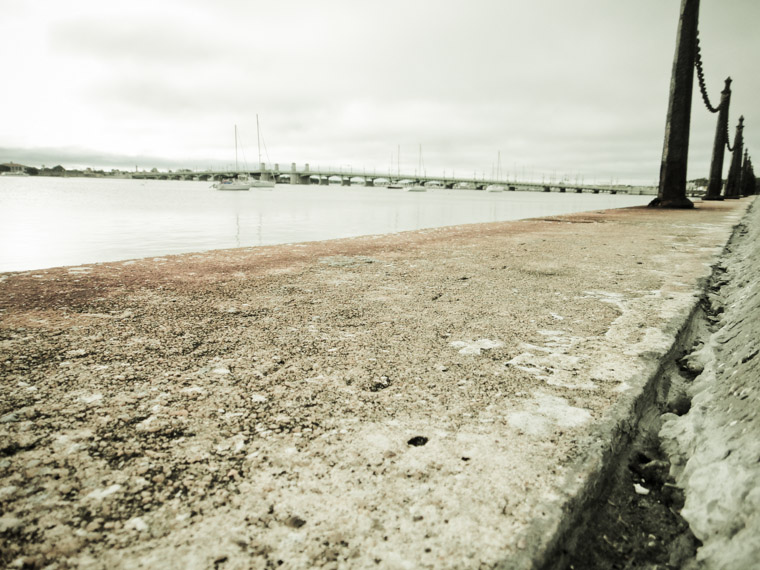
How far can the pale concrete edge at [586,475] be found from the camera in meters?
0.63

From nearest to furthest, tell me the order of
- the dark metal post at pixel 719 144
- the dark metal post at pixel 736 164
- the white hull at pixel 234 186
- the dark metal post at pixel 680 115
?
the dark metal post at pixel 680 115
the dark metal post at pixel 719 144
the dark metal post at pixel 736 164
the white hull at pixel 234 186

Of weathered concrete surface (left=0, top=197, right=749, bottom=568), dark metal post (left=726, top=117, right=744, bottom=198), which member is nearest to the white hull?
dark metal post (left=726, top=117, right=744, bottom=198)

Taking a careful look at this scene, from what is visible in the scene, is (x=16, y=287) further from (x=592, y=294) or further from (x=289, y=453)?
(x=592, y=294)

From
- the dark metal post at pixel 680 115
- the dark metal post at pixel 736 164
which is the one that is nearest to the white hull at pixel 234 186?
the dark metal post at pixel 736 164

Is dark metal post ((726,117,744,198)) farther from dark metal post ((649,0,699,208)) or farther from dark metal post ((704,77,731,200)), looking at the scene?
dark metal post ((649,0,699,208))

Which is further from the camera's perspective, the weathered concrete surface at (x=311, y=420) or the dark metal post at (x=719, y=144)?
the dark metal post at (x=719, y=144)

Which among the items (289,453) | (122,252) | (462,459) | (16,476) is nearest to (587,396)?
(462,459)

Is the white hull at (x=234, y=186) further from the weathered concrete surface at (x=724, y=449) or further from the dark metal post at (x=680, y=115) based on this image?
the weathered concrete surface at (x=724, y=449)

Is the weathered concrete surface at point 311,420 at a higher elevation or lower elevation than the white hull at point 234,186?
lower

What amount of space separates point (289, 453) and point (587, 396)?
0.74 m

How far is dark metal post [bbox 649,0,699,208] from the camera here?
8562mm

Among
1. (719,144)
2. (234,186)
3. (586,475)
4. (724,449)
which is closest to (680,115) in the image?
(724,449)

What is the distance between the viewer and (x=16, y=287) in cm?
210

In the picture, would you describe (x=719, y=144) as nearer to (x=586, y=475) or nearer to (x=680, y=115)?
(x=680, y=115)
